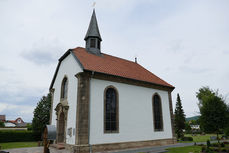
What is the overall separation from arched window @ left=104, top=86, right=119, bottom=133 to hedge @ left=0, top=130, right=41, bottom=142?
685 inches

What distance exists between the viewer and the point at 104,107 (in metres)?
14.5

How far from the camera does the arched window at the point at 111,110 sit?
14.4 m

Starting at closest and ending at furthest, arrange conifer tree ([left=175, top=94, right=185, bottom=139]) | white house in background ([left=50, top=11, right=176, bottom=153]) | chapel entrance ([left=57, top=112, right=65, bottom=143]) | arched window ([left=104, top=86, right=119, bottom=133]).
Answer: white house in background ([left=50, top=11, right=176, bottom=153]) < arched window ([left=104, top=86, right=119, bottom=133]) < chapel entrance ([left=57, top=112, right=65, bottom=143]) < conifer tree ([left=175, top=94, right=185, bottom=139])

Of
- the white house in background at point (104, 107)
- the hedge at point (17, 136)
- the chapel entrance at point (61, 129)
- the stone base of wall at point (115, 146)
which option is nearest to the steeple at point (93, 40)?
the white house in background at point (104, 107)

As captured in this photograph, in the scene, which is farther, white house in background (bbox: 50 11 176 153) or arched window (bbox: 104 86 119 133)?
arched window (bbox: 104 86 119 133)

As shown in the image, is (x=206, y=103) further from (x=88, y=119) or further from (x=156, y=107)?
(x=88, y=119)

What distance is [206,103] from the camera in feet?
50.3

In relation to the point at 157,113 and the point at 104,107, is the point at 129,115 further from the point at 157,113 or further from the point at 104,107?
the point at 157,113

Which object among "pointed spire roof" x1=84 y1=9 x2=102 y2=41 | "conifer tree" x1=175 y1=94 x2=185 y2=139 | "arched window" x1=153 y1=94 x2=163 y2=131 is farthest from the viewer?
"conifer tree" x1=175 y1=94 x2=185 y2=139

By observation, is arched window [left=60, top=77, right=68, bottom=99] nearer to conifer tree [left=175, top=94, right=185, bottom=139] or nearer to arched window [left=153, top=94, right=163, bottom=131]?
arched window [left=153, top=94, right=163, bottom=131]

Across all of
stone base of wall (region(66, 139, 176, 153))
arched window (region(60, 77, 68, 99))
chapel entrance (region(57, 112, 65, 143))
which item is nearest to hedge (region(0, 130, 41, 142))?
chapel entrance (region(57, 112, 65, 143))

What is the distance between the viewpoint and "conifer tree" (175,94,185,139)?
106 ft

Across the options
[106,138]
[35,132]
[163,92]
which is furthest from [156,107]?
[35,132]

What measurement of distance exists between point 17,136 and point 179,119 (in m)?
31.0
